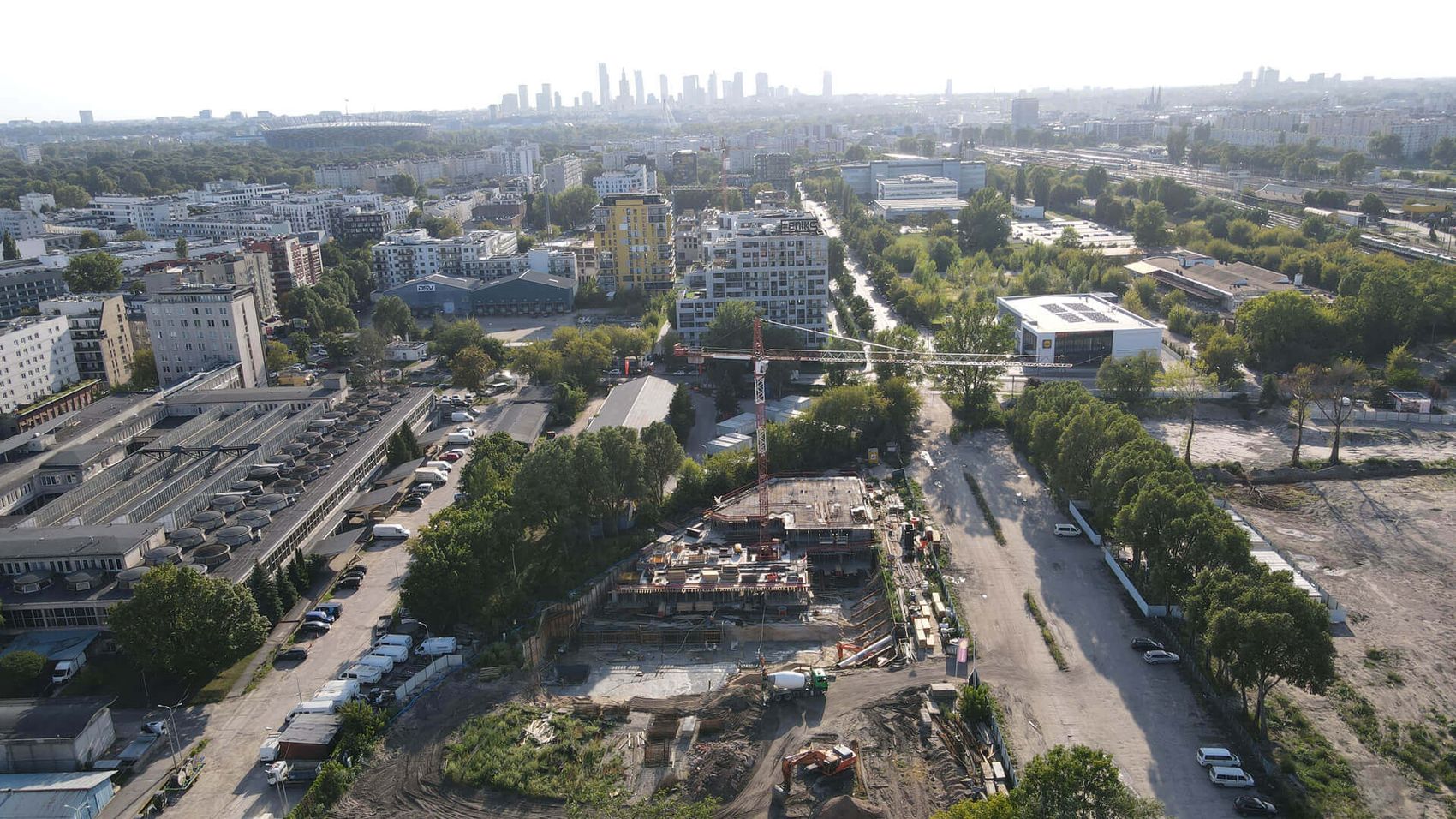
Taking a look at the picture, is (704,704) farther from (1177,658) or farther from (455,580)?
(1177,658)

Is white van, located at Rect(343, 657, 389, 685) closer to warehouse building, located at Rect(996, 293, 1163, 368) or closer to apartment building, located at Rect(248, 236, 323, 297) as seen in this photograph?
warehouse building, located at Rect(996, 293, 1163, 368)

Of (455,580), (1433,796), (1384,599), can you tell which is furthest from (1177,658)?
(455,580)

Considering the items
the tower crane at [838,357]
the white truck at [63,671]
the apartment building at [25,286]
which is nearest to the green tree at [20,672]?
the white truck at [63,671]

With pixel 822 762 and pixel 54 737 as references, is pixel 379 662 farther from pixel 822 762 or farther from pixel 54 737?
pixel 822 762

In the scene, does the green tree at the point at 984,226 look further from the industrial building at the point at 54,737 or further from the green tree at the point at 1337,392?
the industrial building at the point at 54,737

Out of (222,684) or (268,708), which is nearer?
(268,708)

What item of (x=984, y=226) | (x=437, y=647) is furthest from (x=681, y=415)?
(x=984, y=226)
